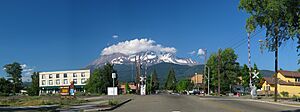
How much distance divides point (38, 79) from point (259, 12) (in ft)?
530

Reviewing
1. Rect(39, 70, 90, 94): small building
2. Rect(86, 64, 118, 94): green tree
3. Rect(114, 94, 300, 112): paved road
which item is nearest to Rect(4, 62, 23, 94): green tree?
Rect(39, 70, 90, 94): small building

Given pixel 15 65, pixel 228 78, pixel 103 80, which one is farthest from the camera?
pixel 15 65

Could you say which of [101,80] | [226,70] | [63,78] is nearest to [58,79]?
[63,78]

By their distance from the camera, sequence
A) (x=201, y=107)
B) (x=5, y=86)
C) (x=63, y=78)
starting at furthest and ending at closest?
(x=63, y=78), (x=5, y=86), (x=201, y=107)

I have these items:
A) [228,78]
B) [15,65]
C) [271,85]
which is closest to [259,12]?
[228,78]

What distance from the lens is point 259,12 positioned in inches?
695

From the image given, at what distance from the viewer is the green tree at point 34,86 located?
146650 mm

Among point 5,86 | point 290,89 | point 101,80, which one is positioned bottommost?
point 5,86

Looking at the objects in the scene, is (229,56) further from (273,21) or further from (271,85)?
(273,21)

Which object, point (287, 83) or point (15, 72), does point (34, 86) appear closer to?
point (15, 72)

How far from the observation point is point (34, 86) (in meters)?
154

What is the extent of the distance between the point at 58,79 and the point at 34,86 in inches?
726

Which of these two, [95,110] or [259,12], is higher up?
[259,12]

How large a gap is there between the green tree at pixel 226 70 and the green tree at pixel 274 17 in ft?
262
